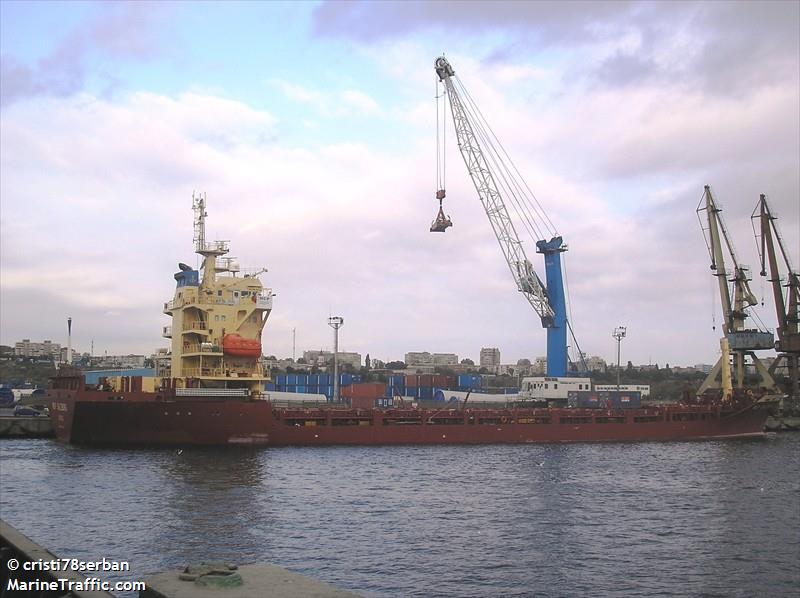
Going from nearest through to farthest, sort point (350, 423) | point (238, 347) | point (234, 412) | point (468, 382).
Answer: point (234, 412) < point (238, 347) < point (350, 423) < point (468, 382)

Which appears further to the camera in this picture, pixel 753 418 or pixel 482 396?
pixel 482 396

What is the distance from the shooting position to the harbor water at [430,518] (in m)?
18.5

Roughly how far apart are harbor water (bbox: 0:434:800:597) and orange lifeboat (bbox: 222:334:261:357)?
6836mm

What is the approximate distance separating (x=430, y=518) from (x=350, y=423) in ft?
73.0

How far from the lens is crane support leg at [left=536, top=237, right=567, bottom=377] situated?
61500 mm

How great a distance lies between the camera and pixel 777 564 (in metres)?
19.6

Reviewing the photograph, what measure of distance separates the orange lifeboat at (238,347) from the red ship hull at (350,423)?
323 centimetres

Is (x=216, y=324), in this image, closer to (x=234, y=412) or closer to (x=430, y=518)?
(x=234, y=412)

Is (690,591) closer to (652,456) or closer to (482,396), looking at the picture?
(652,456)

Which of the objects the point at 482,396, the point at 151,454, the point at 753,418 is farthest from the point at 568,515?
the point at 482,396

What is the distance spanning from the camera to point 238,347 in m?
44.4

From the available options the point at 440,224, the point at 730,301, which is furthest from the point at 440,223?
the point at 730,301

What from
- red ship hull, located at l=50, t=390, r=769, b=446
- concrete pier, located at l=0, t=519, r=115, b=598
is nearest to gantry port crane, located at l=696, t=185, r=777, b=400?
red ship hull, located at l=50, t=390, r=769, b=446

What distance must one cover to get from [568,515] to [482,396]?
165ft
